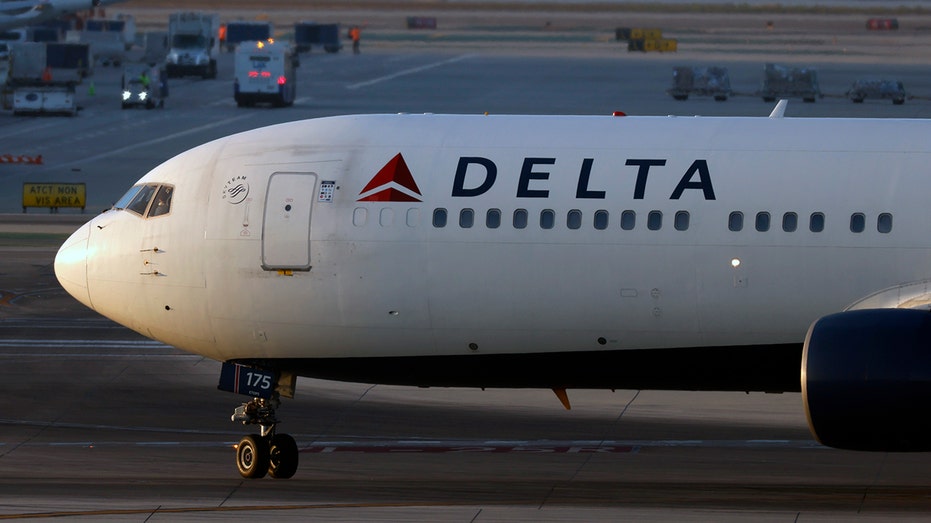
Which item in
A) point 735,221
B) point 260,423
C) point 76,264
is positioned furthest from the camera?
point 76,264

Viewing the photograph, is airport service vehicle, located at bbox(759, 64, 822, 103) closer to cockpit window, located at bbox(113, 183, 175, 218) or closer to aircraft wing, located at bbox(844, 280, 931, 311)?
cockpit window, located at bbox(113, 183, 175, 218)

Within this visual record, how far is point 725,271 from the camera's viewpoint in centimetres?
2184

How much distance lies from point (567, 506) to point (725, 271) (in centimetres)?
388

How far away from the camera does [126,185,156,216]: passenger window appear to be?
24219 millimetres

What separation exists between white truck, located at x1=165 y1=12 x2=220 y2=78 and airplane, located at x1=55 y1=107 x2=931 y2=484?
91.0 metres

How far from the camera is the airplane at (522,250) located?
2183 centimetres

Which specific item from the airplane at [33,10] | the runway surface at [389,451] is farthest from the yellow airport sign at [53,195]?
the airplane at [33,10]

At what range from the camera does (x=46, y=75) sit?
102 meters

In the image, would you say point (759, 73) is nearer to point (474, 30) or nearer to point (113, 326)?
point (474, 30)

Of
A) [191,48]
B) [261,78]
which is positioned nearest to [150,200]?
[261,78]

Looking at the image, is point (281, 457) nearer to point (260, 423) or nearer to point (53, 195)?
point (260, 423)

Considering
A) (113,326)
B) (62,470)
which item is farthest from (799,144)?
(113,326)

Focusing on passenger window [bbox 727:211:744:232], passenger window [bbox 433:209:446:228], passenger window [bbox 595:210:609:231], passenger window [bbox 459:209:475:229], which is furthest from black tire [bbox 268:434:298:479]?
passenger window [bbox 727:211:744:232]

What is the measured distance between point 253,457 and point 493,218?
16.7 ft
